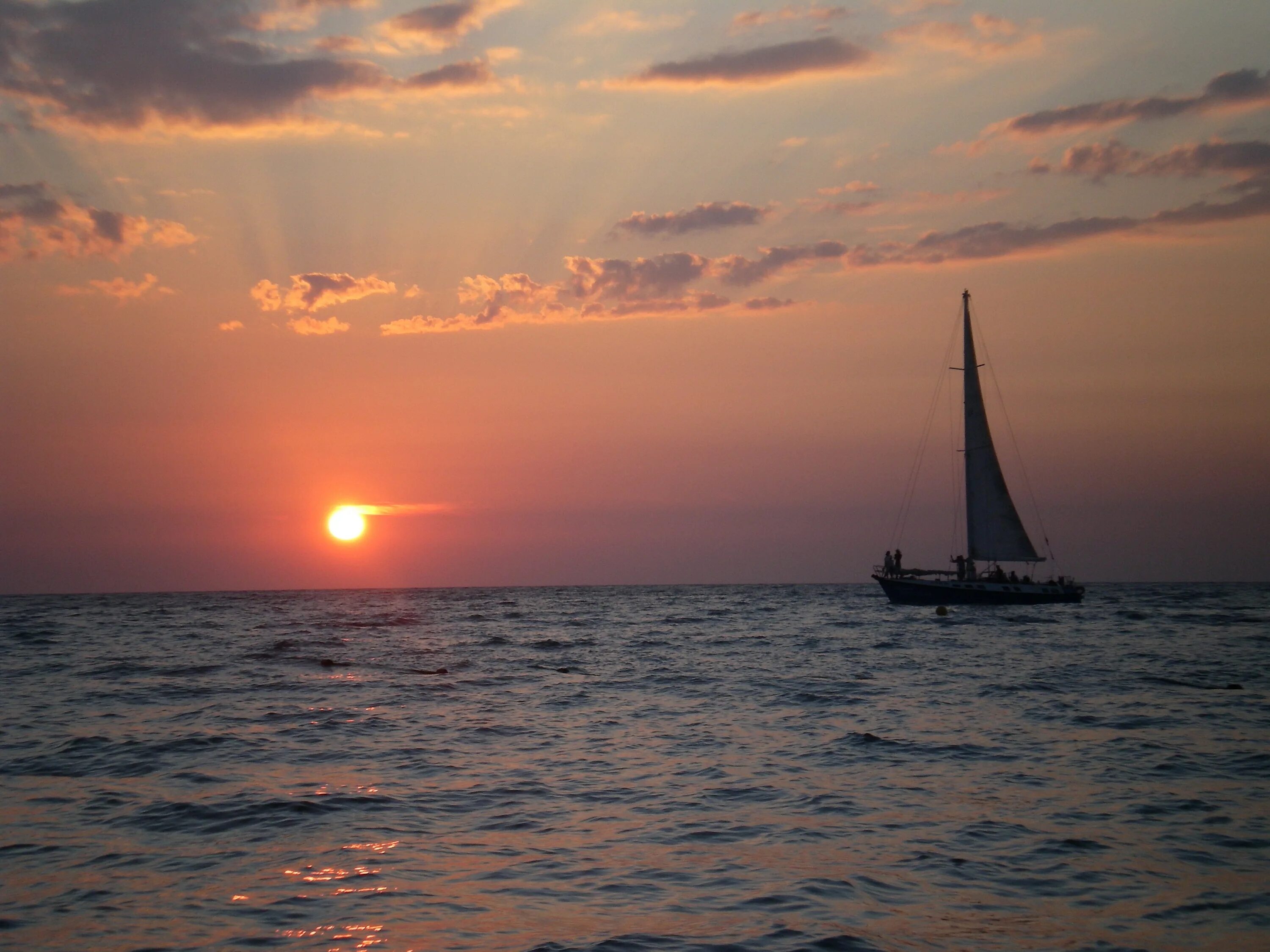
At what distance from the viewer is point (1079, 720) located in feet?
82.0

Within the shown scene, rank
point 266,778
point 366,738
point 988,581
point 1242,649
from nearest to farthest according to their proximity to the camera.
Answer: point 266,778 → point 366,738 → point 1242,649 → point 988,581

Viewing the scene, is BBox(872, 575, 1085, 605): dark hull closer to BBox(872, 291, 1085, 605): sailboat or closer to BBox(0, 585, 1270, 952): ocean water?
BBox(872, 291, 1085, 605): sailboat

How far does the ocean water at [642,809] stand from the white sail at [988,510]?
3662 cm

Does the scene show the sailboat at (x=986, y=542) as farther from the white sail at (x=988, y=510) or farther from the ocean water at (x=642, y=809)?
the ocean water at (x=642, y=809)

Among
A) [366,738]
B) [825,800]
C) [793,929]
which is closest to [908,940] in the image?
[793,929]

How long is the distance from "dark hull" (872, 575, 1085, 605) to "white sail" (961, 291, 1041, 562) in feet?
8.46

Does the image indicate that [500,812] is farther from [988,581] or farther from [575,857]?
[988,581]

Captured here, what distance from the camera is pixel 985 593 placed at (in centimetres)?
7431

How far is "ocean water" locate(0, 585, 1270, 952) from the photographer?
11047 millimetres

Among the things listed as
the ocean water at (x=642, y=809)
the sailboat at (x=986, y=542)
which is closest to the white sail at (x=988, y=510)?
the sailboat at (x=986, y=542)

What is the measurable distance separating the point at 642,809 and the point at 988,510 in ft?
213

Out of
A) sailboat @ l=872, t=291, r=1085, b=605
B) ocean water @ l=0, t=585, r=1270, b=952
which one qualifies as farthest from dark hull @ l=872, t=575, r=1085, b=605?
ocean water @ l=0, t=585, r=1270, b=952

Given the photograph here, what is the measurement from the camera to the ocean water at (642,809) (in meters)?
11.0

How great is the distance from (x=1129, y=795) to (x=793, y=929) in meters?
9.16
